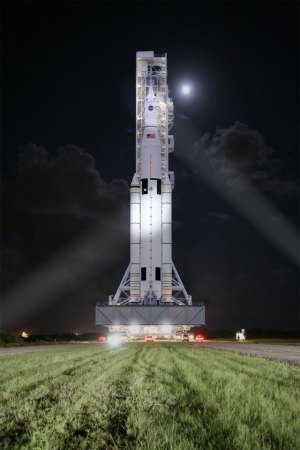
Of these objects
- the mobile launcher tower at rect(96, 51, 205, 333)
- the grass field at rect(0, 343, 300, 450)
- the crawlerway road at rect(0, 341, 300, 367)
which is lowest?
the crawlerway road at rect(0, 341, 300, 367)

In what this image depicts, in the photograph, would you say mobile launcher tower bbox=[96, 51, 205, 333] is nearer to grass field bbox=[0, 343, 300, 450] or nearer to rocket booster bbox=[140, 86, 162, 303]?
rocket booster bbox=[140, 86, 162, 303]

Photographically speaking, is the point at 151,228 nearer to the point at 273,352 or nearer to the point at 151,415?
the point at 273,352

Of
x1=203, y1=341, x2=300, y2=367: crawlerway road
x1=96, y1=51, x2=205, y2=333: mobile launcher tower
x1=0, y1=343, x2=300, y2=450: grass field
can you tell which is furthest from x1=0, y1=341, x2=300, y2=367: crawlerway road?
x1=96, y1=51, x2=205, y2=333: mobile launcher tower

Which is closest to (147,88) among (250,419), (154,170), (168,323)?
(154,170)

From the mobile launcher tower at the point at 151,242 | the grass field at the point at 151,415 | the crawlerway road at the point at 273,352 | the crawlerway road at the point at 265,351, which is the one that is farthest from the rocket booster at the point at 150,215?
the grass field at the point at 151,415

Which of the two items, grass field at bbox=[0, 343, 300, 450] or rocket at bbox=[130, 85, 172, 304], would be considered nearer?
grass field at bbox=[0, 343, 300, 450]

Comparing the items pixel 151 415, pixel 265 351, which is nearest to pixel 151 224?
pixel 265 351

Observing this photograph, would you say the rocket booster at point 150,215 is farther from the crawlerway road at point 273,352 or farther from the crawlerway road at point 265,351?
the crawlerway road at point 273,352

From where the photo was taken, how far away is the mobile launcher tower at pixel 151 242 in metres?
65.8

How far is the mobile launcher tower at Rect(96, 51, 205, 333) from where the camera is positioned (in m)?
65.8

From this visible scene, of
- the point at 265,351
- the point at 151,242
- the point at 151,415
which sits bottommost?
the point at 265,351

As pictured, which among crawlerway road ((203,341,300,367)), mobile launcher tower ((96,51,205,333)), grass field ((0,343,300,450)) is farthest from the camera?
mobile launcher tower ((96,51,205,333))

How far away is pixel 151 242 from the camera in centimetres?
6956

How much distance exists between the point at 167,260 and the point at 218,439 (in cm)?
6324
